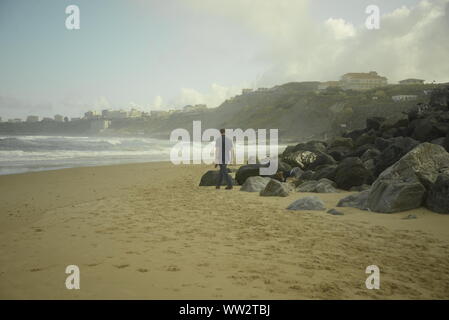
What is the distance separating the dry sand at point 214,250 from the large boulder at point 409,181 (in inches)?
11.5

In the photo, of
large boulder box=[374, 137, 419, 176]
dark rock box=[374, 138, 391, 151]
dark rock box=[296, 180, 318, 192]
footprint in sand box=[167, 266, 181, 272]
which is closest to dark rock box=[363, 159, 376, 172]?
large boulder box=[374, 137, 419, 176]

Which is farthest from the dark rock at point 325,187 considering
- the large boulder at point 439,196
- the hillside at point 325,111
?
the hillside at point 325,111

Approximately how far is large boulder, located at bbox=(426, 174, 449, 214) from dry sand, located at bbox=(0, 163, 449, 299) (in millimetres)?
191

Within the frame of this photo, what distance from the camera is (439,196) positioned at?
6504 millimetres

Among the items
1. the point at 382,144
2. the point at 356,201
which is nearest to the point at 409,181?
the point at 356,201

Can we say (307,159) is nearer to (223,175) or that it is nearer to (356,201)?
(223,175)

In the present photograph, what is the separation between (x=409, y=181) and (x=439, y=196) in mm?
677

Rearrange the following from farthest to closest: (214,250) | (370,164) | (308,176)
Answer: (308,176)
(370,164)
(214,250)

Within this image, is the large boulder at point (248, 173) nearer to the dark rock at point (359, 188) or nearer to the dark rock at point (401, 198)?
the dark rock at point (359, 188)

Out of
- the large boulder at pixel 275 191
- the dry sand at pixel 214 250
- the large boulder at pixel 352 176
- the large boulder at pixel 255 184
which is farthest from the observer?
the large boulder at pixel 255 184

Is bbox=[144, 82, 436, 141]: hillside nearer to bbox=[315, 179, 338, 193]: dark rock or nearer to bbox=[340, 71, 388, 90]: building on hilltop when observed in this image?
bbox=[340, 71, 388, 90]: building on hilltop

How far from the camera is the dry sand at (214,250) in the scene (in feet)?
11.3
